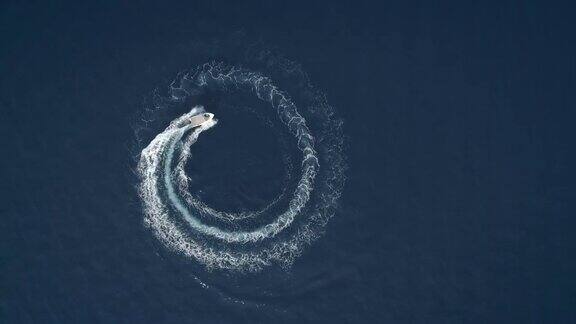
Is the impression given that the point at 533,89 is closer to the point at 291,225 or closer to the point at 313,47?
the point at 313,47

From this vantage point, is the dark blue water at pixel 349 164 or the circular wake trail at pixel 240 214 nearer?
the dark blue water at pixel 349 164

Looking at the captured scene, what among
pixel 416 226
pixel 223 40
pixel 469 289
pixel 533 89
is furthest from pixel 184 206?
pixel 533 89

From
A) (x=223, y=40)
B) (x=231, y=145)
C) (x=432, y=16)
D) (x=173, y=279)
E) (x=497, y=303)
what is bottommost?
(x=173, y=279)

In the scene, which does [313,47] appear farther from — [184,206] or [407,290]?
[407,290]

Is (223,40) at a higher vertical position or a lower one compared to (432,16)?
lower

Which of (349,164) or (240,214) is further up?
(349,164)

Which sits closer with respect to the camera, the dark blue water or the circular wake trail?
the dark blue water
